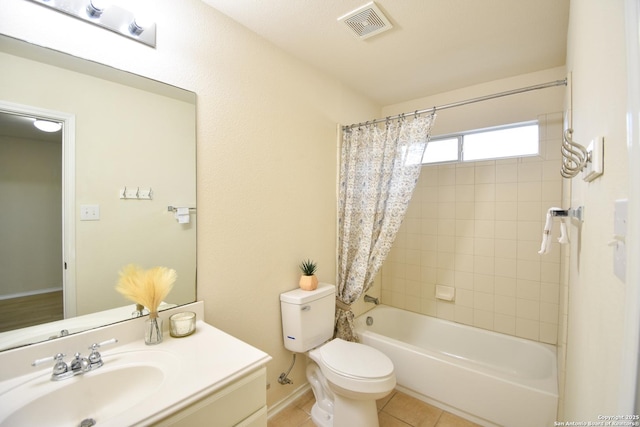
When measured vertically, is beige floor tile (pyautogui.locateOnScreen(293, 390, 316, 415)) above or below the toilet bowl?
below

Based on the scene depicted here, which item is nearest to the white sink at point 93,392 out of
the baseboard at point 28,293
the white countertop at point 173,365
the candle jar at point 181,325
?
the white countertop at point 173,365

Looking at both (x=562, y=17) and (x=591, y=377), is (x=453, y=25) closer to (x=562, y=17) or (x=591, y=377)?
(x=562, y=17)

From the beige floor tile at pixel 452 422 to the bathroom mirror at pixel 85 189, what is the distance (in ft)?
Result: 5.97

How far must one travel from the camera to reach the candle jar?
119 cm

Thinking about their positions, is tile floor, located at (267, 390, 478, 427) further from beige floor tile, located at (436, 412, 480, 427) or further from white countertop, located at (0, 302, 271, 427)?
white countertop, located at (0, 302, 271, 427)

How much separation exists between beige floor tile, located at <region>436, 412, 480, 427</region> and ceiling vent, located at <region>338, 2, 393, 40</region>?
2573 mm

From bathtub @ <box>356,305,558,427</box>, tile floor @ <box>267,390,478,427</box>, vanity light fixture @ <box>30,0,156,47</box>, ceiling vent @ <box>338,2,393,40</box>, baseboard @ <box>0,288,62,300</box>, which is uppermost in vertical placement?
ceiling vent @ <box>338,2,393,40</box>

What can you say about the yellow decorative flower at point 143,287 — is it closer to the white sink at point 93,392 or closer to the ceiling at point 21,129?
the white sink at point 93,392

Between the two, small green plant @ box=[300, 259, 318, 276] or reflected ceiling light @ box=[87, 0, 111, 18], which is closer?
reflected ceiling light @ box=[87, 0, 111, 18]

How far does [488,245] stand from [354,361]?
5.25 ft

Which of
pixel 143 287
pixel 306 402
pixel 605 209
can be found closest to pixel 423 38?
pixel 605 209

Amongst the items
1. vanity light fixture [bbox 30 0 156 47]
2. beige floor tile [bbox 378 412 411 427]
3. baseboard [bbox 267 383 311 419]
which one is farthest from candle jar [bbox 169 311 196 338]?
beige floor tile [bbox 378 412 411 427]

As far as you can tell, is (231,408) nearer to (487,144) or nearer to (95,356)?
(95,356)

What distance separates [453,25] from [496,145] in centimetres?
116
